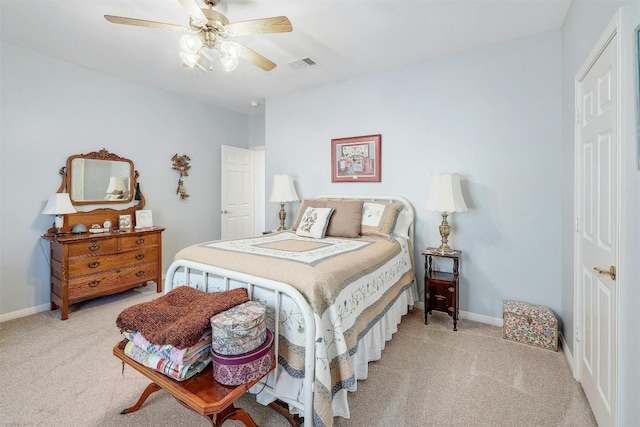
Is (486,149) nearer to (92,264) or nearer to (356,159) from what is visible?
(356,159)

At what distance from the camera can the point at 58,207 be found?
119 inches

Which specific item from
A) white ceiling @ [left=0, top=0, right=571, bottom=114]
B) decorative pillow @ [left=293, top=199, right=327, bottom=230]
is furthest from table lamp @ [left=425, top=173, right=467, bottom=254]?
white ceiling @ [left=0, top=0, right=571, bottom=114]

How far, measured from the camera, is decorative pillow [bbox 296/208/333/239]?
2.93 metres

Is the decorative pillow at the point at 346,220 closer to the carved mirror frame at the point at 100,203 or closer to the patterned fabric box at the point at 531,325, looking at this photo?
the patterned fabric box at the point at 531,325

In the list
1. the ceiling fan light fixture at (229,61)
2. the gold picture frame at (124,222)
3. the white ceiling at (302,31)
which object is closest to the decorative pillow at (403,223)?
the white ceiling at (302,31)

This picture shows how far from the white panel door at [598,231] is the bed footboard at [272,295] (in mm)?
1348

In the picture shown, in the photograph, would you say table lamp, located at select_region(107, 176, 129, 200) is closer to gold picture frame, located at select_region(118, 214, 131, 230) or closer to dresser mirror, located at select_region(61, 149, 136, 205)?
dresser mirror, located at select_region(61, 149, 136, 205)

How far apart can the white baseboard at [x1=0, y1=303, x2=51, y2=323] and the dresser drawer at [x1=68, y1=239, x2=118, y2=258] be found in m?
0.74

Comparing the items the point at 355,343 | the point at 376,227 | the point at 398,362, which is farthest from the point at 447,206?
the point at 355,343

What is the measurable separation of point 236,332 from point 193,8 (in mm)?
1856

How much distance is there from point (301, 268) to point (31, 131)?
3258 millimetres

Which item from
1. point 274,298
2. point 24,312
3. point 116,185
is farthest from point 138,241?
point 274,298

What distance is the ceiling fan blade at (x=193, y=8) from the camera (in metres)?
1.75

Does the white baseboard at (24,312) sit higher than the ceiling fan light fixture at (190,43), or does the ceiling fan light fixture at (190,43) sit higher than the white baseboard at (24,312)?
the ceiling fan light fixture at (190,43)
